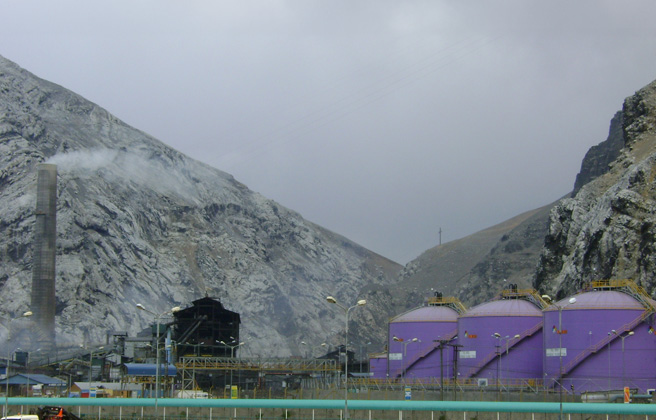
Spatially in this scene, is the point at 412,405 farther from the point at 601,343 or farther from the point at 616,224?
the point at 616,224

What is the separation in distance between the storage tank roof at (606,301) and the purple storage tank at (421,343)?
76.4 ft

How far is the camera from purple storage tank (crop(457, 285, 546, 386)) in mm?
108812

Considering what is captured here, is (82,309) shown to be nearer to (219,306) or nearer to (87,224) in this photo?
(87,224)

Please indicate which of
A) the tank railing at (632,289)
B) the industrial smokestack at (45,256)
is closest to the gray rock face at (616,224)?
the tank railing at (632,289)

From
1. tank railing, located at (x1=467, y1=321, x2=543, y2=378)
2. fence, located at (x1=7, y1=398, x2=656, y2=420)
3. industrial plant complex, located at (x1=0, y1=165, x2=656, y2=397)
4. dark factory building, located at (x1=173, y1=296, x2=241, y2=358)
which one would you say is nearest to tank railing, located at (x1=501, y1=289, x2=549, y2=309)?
industrial plant complex, located at (x1=0, y1=165, x2=656, y2=397)

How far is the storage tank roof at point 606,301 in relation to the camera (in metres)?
98.3

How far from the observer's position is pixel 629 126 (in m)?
151

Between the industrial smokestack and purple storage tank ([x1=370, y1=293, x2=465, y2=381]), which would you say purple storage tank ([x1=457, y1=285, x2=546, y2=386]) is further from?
the industrial smokestack

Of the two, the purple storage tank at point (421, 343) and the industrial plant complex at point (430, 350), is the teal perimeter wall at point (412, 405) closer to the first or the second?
the industrial plant complex at point (430, 350)

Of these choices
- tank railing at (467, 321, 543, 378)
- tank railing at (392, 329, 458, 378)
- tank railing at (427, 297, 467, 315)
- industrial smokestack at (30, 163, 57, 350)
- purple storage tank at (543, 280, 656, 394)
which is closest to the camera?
purple storage tank at (543, 280, 656, 394)

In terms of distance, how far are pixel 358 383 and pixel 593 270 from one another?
37.1 meters

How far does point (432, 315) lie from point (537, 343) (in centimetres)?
2151

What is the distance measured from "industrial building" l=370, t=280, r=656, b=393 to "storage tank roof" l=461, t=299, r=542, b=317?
0.13 metres

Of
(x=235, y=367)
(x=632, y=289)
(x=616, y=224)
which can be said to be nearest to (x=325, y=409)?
(x=632, y=289)
